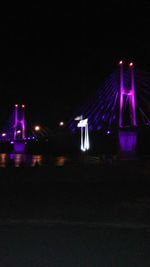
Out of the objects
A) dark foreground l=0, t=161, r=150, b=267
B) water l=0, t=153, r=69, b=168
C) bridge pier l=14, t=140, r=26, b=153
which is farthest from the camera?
bridge pier l=14, t=140, r=26, b=153

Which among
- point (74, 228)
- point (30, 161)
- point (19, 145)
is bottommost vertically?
point (74, 228)

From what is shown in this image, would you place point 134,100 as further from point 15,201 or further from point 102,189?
point 15,201

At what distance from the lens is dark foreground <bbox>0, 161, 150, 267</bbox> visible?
655 cm

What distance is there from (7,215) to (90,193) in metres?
5.73

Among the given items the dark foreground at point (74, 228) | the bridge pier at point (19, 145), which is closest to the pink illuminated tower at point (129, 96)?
the bridge pier at point (19, 145)

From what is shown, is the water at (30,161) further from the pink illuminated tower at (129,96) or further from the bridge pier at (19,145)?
the bridge pier at (19,145)

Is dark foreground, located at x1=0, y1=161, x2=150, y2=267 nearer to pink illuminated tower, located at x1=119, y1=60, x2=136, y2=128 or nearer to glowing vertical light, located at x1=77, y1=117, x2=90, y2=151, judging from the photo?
pink illuminated tower, located at x1=119, y1=60, x2=136, y2=128

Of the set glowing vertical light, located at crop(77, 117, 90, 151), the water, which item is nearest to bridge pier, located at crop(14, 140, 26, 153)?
glowing vertical light, located at crop(77, 117, 90, 151)

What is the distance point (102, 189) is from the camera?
700 inches

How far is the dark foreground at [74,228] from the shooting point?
6551 millimetres

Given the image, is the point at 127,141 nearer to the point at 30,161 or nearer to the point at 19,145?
the point at 30,161

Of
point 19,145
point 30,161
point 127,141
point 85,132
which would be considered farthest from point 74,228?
point 19,145

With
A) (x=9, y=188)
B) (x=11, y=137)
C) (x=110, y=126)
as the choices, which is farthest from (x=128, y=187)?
(x=11, y=137)

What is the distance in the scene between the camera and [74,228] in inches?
360
